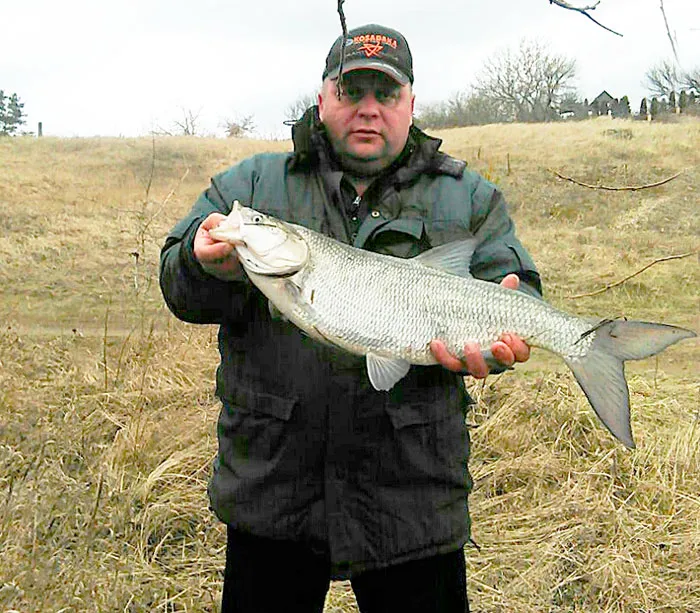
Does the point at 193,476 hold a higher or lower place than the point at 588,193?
lower

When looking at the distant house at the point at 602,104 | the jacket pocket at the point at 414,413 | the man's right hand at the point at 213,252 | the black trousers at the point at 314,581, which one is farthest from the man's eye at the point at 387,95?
the distant house at the point at 602,104

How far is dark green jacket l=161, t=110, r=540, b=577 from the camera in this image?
2309 mm

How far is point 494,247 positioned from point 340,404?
67 centimetres

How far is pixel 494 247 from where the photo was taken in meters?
2.49

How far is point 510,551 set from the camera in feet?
12.6

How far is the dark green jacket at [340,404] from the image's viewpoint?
231 cm

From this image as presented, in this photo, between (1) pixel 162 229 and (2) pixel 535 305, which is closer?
(2) pixel 535 305

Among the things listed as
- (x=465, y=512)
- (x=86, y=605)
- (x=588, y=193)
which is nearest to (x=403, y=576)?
(x=465, y=512)

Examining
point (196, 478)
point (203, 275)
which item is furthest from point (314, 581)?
point (196, 478)

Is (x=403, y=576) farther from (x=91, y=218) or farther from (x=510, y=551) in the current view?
(x=91, y=218)

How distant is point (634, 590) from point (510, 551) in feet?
1.82

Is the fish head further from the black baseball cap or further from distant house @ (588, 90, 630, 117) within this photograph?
distant house @ (588, 90, 630, 117)

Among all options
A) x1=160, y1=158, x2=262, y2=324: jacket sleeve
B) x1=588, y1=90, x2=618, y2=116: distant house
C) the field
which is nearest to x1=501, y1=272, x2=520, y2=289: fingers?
x1=160, y1=158, x2=262, y2=324: jacket sleeve

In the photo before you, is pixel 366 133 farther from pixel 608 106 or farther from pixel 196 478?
pixel 608 106
